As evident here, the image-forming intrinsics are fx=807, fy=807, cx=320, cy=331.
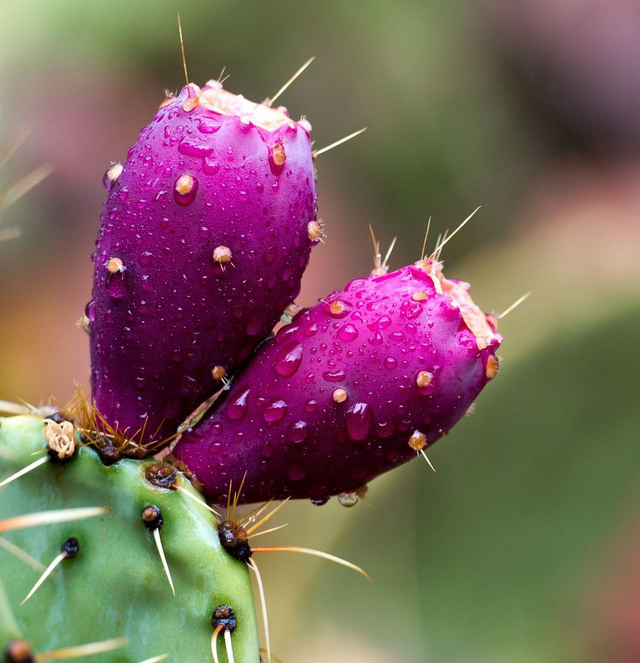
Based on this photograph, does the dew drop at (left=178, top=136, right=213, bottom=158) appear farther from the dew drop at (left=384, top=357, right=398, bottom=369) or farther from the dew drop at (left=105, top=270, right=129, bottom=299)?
the dew drop at (left=384, top=357, right=398, bottom=369)

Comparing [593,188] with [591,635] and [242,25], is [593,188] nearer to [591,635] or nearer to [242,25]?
[242,25]

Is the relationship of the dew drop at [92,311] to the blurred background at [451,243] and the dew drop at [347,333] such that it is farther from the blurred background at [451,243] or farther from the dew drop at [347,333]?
the blurred background at [451,243]

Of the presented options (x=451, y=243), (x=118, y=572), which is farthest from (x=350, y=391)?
(x=451, y=243)

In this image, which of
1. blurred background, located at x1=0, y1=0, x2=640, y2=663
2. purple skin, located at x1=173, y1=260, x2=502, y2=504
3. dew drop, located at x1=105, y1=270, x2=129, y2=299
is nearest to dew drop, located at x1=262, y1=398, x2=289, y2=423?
purple skin, located at x1=173, y1=260, x2=502, y2=504

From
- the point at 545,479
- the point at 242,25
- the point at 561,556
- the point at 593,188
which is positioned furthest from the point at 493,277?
the point at 242,25

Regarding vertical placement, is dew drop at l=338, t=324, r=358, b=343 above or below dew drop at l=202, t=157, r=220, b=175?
below

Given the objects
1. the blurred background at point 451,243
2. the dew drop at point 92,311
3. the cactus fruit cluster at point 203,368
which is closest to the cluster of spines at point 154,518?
the cactus fruit cluster at point 203,368

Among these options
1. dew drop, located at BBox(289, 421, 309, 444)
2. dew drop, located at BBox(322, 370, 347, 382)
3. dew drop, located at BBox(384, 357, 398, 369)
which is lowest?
dew drop, located at BBox(289, 421, 309, 444)
